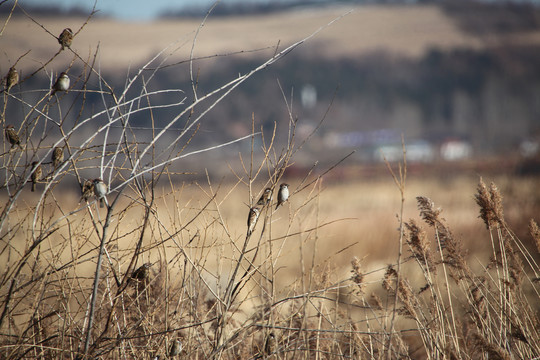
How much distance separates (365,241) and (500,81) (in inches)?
1880

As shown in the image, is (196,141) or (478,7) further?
(478,7)

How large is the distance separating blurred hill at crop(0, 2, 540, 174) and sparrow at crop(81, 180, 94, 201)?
31.3 m

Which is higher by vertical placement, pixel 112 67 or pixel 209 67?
pixel 209 67

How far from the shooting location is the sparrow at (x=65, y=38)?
230 cm

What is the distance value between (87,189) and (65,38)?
0.74 meters

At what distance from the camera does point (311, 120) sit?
47.2 m

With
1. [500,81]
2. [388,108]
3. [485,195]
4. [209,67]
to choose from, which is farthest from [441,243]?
[500,81]

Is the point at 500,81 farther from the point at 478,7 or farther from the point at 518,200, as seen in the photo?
the point at 518,200

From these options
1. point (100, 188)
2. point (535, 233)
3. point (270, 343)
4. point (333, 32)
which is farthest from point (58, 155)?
point (333, 32)

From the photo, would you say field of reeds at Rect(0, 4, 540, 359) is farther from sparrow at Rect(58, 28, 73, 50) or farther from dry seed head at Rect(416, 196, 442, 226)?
sparrow at Rect(58, 28, 73, 50)

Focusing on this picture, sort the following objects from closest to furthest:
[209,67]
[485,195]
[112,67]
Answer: [485,195] < [112,67] < [209,67]

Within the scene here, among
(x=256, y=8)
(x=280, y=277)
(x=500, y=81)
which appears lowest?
(x=280, y=277)

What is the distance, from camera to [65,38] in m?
2.33

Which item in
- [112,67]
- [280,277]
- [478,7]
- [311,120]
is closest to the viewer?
[280,277]
